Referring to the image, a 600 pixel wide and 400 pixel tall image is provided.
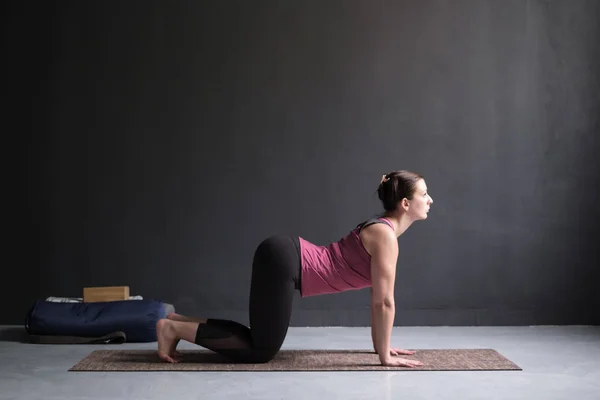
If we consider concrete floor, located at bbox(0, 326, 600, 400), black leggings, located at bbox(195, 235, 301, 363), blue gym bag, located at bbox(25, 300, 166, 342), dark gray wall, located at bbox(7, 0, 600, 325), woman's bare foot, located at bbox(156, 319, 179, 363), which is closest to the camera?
concrete floor, located at bbox(0, 326, 600, 400)

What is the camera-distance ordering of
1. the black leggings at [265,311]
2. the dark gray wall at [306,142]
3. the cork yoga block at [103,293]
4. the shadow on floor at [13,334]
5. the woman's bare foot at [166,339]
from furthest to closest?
1. the dark gray wall at [306,142]
2. the cork yoga block at [103,293]
3. the shadow on floor at [13,334]
4. the woman's bare foot at [166,339]
5. the black leggings at [265,311]

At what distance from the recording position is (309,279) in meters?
3.24

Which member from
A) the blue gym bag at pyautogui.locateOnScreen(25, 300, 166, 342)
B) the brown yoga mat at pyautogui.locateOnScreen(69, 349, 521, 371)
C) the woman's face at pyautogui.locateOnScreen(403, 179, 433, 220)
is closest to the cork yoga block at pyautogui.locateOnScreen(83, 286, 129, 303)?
the blue gym bag at pyautogui.locateOnScreen(25, 300, 166, 342)

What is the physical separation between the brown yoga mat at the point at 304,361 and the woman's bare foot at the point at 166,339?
39 millimetres

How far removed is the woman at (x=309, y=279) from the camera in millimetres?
3174

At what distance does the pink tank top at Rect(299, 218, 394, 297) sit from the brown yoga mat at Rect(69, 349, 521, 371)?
0.33m

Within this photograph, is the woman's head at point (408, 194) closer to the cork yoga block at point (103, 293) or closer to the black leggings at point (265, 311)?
the black leggings at point (265, 311)

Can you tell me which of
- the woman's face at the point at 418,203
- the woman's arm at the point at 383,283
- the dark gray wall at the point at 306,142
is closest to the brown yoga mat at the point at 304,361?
the woman's arm at the point at 383,283

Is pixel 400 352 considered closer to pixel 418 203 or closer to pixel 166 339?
pixel 418 203

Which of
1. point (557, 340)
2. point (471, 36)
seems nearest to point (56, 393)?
point (557, 340)

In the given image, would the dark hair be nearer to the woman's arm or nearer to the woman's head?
the woman's head

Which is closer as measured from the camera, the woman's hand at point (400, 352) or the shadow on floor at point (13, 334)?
the woman's hand at point (400, 352)

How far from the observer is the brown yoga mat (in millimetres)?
3184

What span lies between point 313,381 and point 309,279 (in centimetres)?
47
